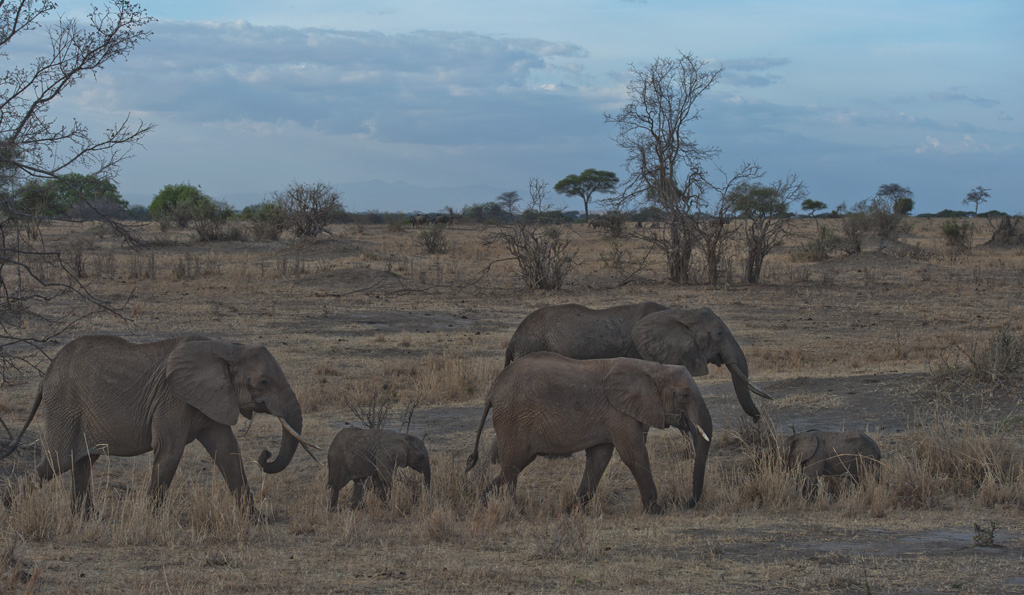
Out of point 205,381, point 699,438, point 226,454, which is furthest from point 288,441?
point 699,438

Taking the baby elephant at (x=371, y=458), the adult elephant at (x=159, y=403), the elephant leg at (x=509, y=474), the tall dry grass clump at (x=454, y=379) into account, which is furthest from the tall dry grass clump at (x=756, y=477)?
the tall dry grass clump at (x=454, y=379)

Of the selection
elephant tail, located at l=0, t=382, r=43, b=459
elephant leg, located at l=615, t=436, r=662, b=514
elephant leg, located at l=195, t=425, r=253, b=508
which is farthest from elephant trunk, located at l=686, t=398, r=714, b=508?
elephant tail, located at l=0, t=382, r=43, b=459

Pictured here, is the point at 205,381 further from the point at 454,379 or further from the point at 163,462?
the point at 454,379

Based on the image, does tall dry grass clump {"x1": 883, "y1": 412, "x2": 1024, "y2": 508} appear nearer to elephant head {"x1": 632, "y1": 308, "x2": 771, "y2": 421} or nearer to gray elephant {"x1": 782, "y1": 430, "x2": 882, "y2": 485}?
gray elephant {"x1": 782, "y1": 430, "x2": 882, "y2": 485}

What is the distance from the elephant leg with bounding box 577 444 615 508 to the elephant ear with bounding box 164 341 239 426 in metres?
2.65

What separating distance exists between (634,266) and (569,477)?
23.3m

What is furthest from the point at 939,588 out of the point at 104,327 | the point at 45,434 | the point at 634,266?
the point at 634,266

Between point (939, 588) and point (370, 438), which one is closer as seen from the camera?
point (939, 588)

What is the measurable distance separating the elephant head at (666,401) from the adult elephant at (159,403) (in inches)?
95.0

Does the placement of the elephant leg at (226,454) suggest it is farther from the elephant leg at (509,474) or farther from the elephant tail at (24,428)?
the elephant leg at (509,474)

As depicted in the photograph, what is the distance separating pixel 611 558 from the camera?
18.5ft

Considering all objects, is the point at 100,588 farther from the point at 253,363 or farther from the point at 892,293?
the point at 892,293

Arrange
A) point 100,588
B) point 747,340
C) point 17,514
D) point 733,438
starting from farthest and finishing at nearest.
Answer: point 747,340, point 733,438, point 17,514, point 100,588

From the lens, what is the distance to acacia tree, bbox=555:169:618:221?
6950 cm
